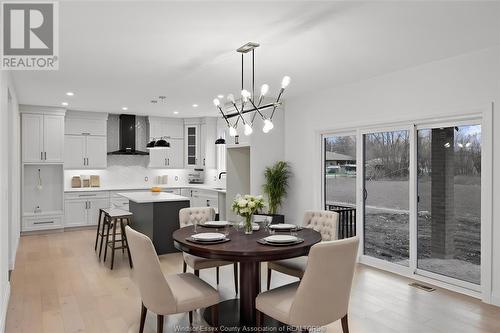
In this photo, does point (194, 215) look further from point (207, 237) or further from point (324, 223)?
point (324, 223)

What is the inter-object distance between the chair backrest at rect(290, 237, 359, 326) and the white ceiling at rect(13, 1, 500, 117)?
181 centimetres

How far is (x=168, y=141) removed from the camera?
8.95m

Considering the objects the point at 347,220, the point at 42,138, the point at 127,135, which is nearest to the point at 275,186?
the point at 347,220

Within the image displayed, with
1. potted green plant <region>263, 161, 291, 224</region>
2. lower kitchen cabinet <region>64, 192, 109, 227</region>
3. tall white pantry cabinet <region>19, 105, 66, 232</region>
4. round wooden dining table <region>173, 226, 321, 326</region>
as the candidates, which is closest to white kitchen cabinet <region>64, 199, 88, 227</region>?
lower kitchen cabinet <region>64, 192, 109, 227</region>

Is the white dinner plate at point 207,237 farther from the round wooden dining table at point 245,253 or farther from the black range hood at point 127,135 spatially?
the black range hood at point 127,135

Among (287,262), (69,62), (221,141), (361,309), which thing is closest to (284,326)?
(287,262)

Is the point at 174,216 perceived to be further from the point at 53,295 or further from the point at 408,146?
the point at 408,146

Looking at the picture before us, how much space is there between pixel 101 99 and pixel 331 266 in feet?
18.4

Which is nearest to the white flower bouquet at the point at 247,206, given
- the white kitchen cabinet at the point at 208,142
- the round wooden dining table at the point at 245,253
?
the round wooden dining table at the point at 245,253

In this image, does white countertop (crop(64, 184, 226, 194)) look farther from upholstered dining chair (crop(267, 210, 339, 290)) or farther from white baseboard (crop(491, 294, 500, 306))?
white baseboard (crop(491, 294, 500, 306))

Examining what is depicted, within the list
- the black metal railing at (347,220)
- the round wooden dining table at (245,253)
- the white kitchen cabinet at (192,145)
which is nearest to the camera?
the round wooden dining table at (245,253)

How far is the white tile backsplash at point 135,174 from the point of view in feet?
28.2

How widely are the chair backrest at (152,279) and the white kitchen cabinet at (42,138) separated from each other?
5824 mm

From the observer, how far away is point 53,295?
12.9 feet
